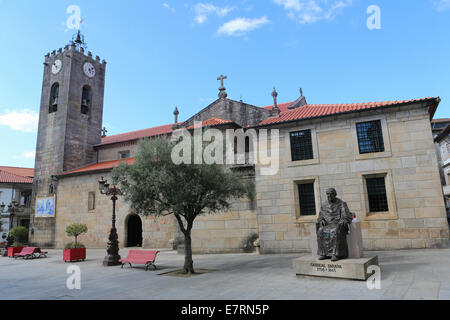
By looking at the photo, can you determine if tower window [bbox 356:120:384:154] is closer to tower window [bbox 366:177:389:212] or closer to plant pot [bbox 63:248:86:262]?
tower window [bbox 366:177:389:212]

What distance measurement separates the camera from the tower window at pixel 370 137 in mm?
14406

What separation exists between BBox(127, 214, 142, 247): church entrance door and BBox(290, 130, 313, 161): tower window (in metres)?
15.6

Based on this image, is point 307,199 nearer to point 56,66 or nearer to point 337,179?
point 337,179

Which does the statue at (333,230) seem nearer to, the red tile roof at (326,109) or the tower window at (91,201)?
the red tile roof at (326,109)

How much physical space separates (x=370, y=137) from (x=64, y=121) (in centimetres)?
2807

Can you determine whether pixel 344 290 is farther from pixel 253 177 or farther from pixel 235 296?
pixel 253 177

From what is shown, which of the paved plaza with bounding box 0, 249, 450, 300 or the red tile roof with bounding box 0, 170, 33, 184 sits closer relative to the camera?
the paved plaza with bounding box 0, 249, 450, 300

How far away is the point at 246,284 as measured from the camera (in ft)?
26.1

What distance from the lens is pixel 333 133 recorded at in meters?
15.1

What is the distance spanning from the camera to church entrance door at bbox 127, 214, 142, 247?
24.4 meters

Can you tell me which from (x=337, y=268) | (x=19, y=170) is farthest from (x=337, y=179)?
(x=19, y=170)

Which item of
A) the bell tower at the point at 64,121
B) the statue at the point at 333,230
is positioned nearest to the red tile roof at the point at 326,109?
the statue at the point at 333,230

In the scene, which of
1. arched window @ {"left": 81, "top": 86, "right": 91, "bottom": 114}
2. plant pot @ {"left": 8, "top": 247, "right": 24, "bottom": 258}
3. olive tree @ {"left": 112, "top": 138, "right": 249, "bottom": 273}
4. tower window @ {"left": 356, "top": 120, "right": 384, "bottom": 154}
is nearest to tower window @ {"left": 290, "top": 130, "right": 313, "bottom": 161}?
tower window @ {"left": 356, "top": 120, "right": 384, "bottom": 154}
